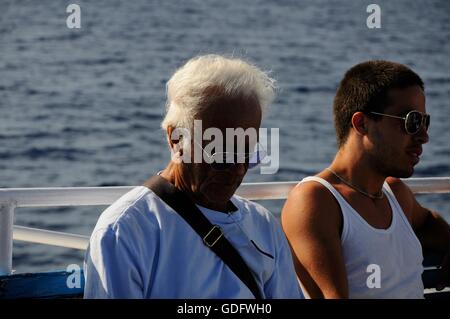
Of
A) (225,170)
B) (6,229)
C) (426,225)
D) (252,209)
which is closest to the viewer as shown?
(225,170)

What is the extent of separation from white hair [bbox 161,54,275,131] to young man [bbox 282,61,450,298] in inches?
27.6

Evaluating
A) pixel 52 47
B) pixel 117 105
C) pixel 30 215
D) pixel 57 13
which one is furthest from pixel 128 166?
pixel 57 13

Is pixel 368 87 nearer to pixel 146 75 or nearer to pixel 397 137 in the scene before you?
pixel 397 137

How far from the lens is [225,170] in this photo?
94.2 inches

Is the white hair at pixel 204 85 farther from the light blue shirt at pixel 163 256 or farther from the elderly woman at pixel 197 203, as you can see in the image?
the light blue shirt at pixel 163 256

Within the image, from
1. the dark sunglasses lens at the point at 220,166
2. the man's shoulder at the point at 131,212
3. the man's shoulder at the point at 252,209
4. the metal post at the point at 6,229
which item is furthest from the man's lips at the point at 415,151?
the metal post at the point at 6,229

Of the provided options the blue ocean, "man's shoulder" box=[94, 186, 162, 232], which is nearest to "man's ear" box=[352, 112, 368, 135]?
"man's shoulder" box=[94, 186, 162, 232]

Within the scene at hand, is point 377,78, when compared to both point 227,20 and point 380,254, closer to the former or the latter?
point 380,254

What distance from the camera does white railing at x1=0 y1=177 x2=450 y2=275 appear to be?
2.92 metres

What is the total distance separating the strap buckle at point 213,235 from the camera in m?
2.38

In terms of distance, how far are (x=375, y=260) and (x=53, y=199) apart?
1.14 metres

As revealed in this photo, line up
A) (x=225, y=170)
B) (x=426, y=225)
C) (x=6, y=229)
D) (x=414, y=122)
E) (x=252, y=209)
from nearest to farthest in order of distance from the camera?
(x=225, y=170), (x=252, y=209), (x=6, y=229), (x=414, y=122), (x=426, y=225)

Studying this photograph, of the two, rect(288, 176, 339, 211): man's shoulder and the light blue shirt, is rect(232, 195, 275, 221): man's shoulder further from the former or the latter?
rect(288, 176, 339, 211): man's shoulder

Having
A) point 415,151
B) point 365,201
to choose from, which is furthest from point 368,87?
point 365,201
